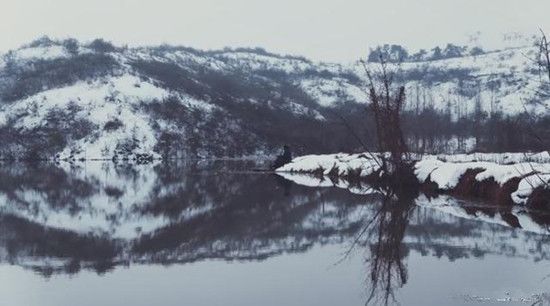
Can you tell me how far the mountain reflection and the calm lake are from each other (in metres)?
0.03

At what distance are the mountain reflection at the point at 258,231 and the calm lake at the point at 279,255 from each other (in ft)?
0.10

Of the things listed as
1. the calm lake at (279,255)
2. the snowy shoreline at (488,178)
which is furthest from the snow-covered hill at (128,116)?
the calm lake at (279,255)

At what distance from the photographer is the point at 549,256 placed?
1014 cm

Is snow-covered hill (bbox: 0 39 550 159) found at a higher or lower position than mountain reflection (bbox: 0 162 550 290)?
higher

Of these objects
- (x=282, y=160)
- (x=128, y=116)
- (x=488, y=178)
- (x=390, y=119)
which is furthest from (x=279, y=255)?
(x=128, y=116)

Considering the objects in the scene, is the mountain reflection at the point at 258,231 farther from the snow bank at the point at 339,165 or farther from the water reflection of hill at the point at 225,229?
the snow bank at the point at 339,165

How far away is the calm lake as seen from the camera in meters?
8.00

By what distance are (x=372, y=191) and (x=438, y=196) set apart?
3310 mm

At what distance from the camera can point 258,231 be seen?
13945 millimetres

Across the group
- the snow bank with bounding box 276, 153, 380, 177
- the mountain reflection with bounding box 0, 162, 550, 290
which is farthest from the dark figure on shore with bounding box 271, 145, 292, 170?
the mountain reflection with bounding box 0, 162, 550, 290

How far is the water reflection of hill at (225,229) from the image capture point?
11008mm

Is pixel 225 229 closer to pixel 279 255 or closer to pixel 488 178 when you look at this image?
pixel 279 255

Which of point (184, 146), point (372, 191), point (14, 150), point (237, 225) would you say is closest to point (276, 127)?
point (184, 146)

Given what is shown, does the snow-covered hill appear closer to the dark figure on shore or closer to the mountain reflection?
the dark figure on shore
